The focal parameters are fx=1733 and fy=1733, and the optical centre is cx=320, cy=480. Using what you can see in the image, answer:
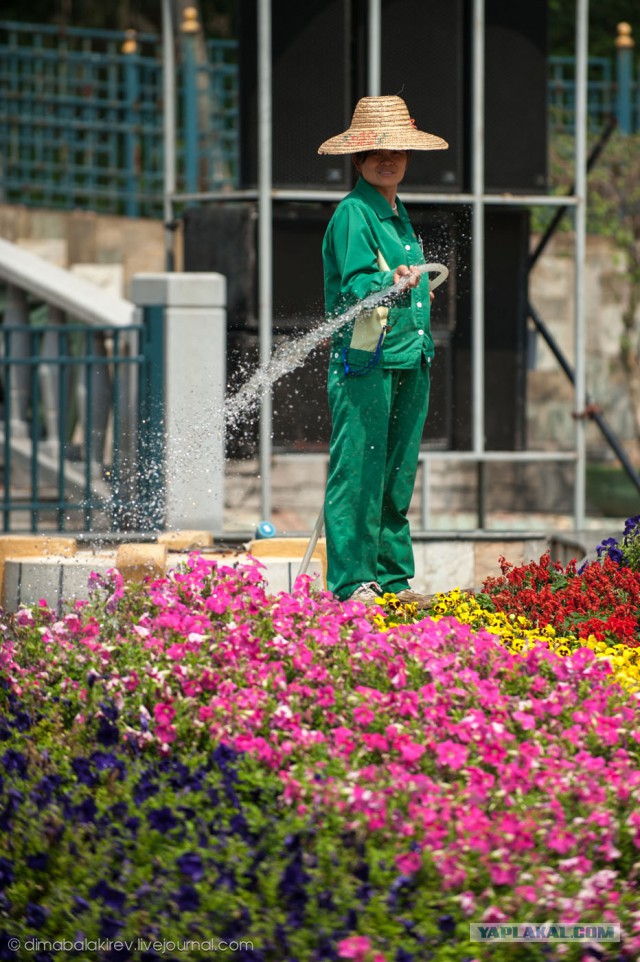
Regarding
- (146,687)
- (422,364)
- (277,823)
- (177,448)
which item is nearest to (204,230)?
(177,448)

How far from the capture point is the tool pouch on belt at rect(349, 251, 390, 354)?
20.7ft

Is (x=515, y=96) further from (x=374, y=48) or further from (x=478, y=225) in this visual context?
(x=374, y=48)

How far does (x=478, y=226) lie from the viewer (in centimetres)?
995

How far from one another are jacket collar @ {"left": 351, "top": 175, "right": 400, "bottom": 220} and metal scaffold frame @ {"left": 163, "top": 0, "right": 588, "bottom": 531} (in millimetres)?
3225

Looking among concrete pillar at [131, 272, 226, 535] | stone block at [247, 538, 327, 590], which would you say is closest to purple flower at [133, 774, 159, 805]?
stone block at [247, 538, 327, 590]

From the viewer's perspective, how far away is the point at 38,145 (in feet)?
59.1

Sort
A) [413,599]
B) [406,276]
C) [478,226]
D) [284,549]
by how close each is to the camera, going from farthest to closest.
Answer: [478,226] → [284,549] → [413,599] → [406,276]

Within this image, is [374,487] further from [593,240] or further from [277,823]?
[593,240]

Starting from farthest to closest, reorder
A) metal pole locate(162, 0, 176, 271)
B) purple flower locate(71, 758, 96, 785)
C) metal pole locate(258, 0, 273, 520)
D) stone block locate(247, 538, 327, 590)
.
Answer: metal pole locate(162, 0, 176, 271)
metal pole locate(258, 0, 273, 520)
stone block locate(247, 538, 327, 590)
purple flower locate(71, 758, 96, 785)

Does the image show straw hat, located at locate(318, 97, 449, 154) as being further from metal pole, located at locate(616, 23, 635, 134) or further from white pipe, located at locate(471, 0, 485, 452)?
metal pole, located at locate(616, 23, 635, 134)

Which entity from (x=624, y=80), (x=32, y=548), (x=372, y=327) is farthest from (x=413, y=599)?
(x=624, y=80)

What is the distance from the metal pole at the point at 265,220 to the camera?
9672 millimetres

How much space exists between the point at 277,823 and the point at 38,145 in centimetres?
1493

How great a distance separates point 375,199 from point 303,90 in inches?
145
